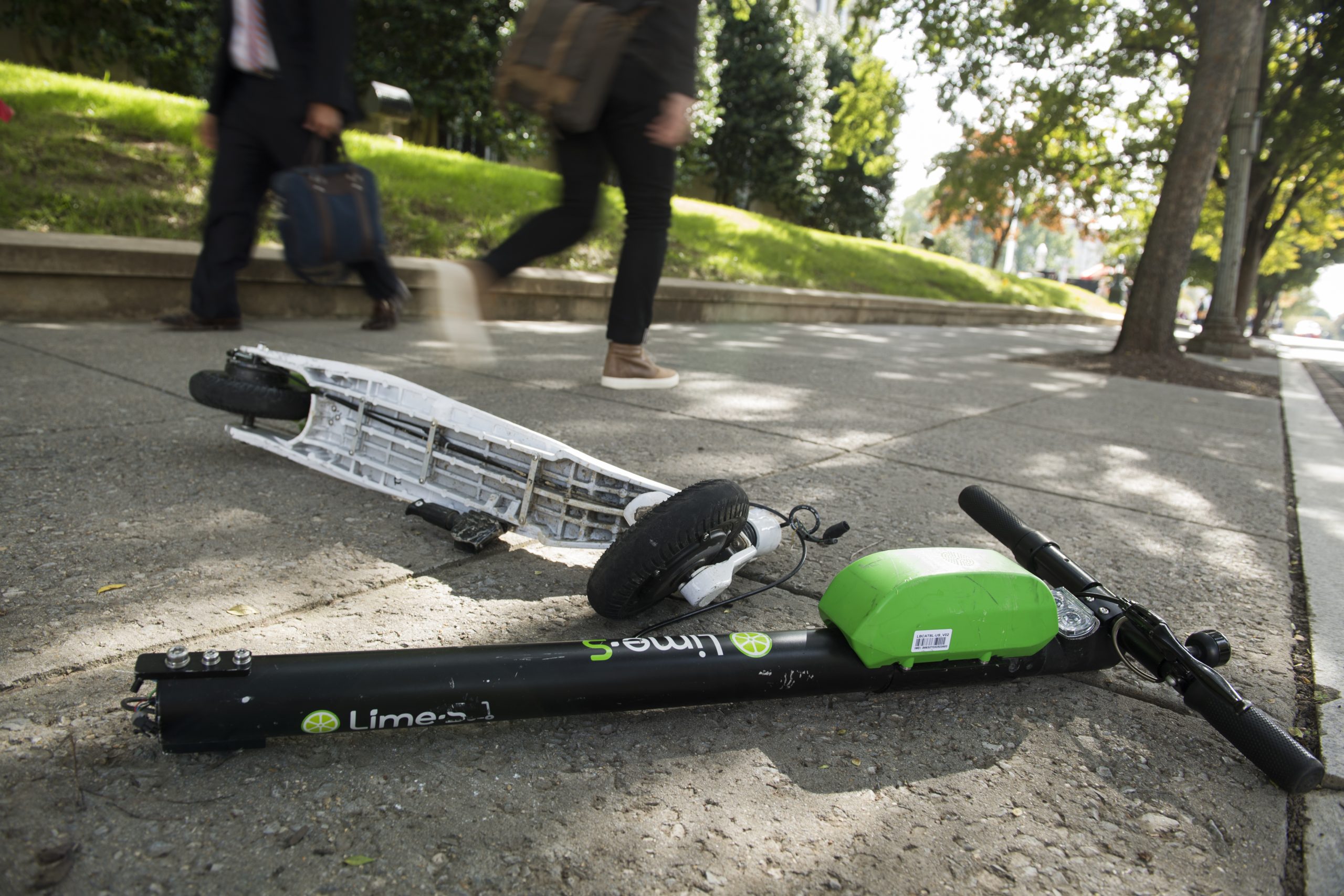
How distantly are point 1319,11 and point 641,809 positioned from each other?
17.4m

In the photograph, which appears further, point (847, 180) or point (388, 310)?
point (847, 180)

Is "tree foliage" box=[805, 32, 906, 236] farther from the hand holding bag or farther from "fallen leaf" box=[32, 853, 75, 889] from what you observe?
"fallen leaf" box=[32, 853, 75, 889]

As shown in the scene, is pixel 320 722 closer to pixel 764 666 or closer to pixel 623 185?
pixel 764 666

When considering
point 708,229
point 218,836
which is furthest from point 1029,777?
point 708,229

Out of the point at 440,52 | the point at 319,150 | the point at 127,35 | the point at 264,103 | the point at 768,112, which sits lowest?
the point at 319,150

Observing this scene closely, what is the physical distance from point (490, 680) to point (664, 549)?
17.0 inches

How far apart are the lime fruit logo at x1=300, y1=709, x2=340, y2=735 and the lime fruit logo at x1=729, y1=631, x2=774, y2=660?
0.62 meters

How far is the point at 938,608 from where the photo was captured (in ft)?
4.66

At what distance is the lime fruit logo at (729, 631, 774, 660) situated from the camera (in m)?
1.42

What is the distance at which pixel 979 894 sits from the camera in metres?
1.12

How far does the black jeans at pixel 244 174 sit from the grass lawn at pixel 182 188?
1521 millimetres

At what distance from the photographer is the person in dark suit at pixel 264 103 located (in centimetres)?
370

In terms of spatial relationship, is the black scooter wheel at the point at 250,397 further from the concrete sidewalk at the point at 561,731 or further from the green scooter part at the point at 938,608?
the green scooter part at the point at 938,608

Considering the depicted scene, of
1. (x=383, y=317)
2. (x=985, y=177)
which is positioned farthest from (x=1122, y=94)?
(x=383, y=317)
